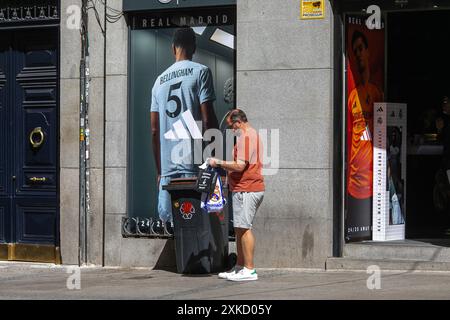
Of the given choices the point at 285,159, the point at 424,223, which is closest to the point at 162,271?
the point at 285,159

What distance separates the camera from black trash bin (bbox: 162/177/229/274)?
12477mm

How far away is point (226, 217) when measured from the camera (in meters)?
12.8

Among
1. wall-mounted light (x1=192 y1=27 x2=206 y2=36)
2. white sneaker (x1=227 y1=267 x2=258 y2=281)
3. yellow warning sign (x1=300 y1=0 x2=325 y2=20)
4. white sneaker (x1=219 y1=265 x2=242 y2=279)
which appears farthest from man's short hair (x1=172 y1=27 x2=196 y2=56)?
white sneaker (x1=227 y1=267 x2=258 y2=281)

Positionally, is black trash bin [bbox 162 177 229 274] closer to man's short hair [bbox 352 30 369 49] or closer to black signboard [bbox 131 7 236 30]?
black signboard [bbox 131 7 236 30]

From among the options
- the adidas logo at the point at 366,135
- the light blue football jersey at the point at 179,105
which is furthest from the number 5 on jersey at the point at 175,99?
the adidas logo at the point at 366,135

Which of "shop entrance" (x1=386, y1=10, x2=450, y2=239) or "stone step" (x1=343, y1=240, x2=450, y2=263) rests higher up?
"shop entrance" (x1=386, y1=10, x2=450, y2=239)

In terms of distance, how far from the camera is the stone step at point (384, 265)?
12375 mm

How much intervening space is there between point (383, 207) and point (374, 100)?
150 cm

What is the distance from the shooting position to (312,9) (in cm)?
1298

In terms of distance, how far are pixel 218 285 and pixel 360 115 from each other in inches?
132

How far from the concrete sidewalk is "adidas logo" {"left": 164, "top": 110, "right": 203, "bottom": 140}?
1.88 metres

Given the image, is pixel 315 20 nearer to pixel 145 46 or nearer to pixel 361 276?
pixel 145 46

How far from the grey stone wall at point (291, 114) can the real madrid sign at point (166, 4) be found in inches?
15.1
